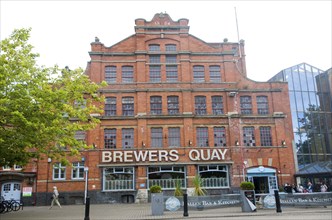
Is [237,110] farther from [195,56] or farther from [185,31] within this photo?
[185,31]

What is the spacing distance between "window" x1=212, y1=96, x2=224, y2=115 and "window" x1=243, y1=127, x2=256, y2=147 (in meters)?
2.93

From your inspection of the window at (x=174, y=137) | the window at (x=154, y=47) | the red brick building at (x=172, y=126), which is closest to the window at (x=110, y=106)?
the red brick building at (x=172, y=126)

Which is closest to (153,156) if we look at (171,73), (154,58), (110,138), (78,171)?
(110,138)

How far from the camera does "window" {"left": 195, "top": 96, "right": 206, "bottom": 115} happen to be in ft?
105

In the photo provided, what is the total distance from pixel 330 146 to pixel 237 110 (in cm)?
1167

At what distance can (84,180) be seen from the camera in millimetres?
29469

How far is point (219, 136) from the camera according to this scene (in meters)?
31.4

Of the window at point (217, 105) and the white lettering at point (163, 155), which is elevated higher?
the window at point (217, 105)

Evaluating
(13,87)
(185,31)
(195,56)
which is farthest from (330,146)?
(13,87)

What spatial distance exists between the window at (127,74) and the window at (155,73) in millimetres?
1902

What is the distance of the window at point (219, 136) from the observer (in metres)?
31.2

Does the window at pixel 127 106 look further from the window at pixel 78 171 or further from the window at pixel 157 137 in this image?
the window at pixel 78 171

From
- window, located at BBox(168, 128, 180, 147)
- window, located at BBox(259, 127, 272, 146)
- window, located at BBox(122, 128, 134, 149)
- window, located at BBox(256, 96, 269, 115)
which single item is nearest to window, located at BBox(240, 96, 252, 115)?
window, located at BBox(256, 96, 269, 115)

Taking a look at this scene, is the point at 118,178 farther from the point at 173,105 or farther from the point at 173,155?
the point at 173,105
